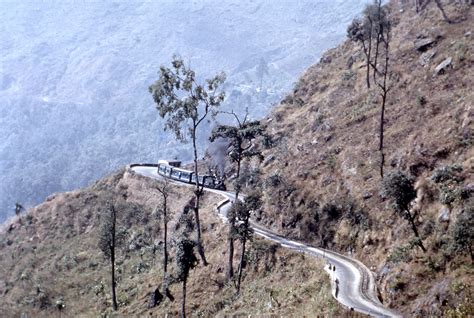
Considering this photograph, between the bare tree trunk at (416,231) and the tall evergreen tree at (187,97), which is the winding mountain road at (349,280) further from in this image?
the tall evergreen tree at (187,97)

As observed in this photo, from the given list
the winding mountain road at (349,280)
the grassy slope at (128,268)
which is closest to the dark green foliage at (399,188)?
the winding mountain road at (349,280)

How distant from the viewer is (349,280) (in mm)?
34781

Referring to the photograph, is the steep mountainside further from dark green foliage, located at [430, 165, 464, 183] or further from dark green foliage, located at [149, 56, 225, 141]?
dark green foliage, located at [149, 56, 225, 141]

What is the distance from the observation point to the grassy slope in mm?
38938

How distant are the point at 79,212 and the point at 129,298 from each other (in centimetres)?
2889

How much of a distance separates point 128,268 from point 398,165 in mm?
32735

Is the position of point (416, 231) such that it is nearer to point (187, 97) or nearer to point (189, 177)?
point (187, 97)

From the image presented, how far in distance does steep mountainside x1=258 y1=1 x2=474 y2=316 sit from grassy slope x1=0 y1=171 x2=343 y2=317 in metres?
4.51

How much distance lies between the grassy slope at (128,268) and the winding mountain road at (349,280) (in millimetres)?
840

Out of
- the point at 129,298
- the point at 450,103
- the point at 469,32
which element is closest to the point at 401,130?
the point at 450,103

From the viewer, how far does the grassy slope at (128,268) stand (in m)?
38.9

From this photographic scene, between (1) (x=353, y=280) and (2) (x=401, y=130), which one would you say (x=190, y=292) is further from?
(2) (x=401, y=130)

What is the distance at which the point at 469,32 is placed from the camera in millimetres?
60344

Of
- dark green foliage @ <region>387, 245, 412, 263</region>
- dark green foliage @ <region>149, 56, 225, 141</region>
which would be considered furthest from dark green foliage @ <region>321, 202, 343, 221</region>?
dark green foliage @ <region>149, 56, 225, 141</region>
